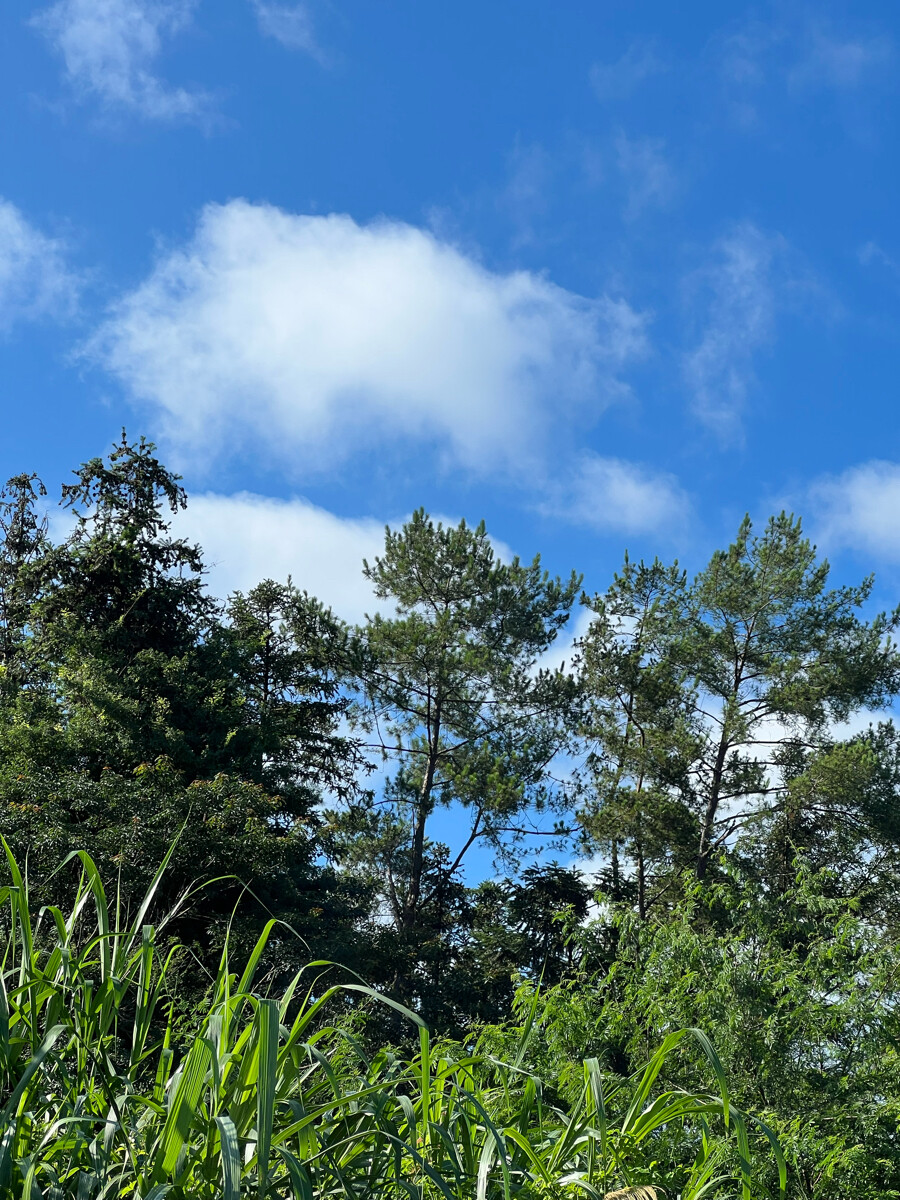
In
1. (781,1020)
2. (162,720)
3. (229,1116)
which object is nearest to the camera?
(229,1116)

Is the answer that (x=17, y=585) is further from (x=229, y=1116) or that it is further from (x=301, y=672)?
(x=229, y=1116)

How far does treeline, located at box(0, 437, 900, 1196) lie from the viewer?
16.6 m

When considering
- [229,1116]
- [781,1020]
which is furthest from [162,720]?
[229,1116]

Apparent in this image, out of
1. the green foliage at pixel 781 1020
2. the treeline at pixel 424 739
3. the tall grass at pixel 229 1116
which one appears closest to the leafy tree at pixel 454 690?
the treeline at pixel 424 739

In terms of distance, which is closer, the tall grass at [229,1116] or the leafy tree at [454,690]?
the tall grass at [229,1116]

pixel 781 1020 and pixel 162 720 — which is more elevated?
pixel 162 720

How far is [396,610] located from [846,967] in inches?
601

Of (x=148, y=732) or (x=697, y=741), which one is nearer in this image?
(x=148, y=732)

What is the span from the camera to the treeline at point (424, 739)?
16.6m

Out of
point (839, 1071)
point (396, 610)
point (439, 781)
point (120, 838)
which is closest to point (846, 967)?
point (839, 1071)

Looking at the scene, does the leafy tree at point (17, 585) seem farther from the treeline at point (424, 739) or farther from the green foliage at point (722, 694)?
the green foliage at point (722, 694)

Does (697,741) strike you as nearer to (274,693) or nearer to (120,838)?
(274,693)

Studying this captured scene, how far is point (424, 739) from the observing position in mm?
22562

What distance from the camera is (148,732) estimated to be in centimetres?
1761
